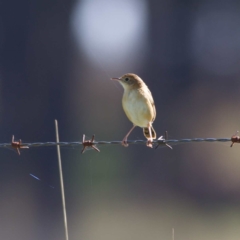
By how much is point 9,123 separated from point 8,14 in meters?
1.55

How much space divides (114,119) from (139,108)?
3.81m

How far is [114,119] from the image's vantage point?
8.03m

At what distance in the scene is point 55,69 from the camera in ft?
27.3

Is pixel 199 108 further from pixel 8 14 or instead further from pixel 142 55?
pixel 8 14

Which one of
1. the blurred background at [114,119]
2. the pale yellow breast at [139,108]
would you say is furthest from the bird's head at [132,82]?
the blurred background at [114,119]

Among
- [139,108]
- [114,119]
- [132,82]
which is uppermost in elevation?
[114,119]

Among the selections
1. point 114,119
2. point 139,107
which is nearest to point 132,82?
point 139,107

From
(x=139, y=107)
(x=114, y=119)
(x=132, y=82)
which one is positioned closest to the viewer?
(x=139, y=107)

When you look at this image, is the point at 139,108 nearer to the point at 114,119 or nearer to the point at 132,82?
the point at 132,82

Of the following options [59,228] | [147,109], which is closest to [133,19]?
[59,228]

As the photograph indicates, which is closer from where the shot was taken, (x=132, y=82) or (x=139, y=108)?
(x=139, y=108)

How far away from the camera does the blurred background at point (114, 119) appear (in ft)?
25.9

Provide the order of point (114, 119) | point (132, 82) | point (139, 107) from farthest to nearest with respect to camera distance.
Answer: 1. point (114, 119)
2. point (132, 82)
3. point (139, 107)

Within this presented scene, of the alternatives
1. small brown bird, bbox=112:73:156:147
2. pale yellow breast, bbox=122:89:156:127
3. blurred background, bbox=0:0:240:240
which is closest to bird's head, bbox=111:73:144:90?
small brown bird, bbox=112:73:156:147
